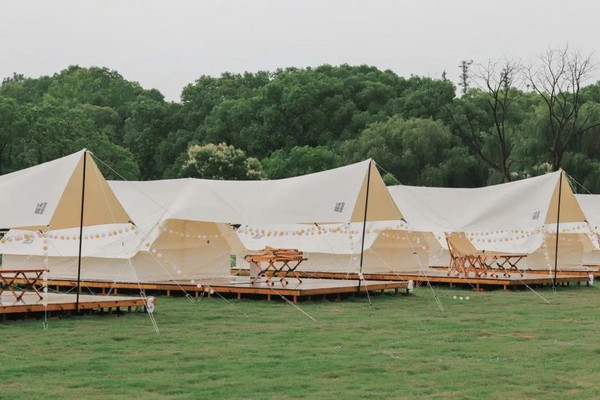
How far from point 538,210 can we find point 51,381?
13.6 m

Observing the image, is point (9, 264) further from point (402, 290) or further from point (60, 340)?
point (60, 340)

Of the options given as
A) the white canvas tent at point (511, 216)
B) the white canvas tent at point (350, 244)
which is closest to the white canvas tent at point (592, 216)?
the white canvas tent at point (511, 216)

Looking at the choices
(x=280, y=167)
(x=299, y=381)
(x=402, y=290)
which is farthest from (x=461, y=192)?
(x=280, y=167)

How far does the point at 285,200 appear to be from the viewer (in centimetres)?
1786

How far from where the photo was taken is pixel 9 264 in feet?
65.5

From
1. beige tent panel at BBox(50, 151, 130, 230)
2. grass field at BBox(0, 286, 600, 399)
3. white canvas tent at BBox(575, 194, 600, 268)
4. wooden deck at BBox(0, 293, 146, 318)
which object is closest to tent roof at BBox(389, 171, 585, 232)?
grass field at BBox(0, 286, 600, 399)

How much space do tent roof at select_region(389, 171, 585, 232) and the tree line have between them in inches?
591

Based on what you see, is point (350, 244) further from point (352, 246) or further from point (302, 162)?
point (302, 162)

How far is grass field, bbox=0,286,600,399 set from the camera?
7992 mm

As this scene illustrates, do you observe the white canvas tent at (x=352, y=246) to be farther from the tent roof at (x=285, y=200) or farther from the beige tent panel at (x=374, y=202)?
the beige tent panel at (x=374, y=202)

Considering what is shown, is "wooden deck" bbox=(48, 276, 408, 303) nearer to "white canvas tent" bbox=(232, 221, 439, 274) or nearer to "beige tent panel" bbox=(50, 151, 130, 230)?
"beige tent panel" bbox=(50, 151, 130, 230)

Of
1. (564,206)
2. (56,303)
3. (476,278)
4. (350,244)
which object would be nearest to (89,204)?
(56,303)

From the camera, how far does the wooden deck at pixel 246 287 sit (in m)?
16.5

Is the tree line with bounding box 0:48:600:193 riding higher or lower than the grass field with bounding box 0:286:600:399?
higher
